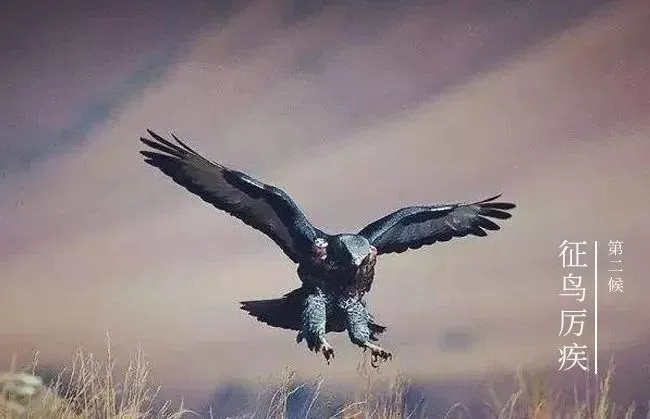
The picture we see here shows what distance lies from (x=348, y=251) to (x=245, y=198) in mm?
376

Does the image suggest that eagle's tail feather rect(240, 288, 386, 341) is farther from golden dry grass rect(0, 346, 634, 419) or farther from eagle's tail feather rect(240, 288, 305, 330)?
golden dry grass rect(0, 346, 634, 419)

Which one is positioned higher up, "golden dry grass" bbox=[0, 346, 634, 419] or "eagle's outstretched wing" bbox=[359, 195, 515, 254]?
"eagle's outstretched wing" bbox=[359, 195, 515, 254]

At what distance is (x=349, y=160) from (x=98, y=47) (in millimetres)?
939

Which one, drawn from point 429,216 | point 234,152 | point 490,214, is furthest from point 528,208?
point 234,152

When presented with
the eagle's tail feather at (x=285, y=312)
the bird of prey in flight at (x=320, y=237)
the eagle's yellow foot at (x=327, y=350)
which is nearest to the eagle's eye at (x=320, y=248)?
the bird of prey in flight at (x=320, y=237)

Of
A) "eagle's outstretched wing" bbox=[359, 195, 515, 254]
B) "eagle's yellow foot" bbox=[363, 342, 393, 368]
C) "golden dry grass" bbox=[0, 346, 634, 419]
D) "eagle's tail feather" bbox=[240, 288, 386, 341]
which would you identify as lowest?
"golden dry grass" bbox=[0, 346, 634, 419]

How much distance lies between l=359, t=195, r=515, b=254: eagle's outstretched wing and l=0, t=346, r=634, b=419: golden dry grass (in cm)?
41

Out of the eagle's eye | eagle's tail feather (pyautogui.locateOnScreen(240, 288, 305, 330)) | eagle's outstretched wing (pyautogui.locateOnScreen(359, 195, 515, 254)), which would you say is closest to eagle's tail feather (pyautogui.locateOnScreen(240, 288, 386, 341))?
eagle's tail feather (pyautogui.locateOnScreen(240, 288, 305, 330))

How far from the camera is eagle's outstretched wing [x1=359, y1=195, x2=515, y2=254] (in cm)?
319

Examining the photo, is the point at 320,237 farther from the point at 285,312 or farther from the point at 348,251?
the point at 285,312

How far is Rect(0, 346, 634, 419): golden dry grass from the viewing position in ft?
10.2

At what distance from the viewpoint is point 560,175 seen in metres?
3.19

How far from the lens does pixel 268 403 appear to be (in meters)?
3.15

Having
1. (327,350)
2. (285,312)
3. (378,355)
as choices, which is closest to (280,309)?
(285,312)
